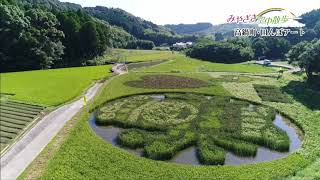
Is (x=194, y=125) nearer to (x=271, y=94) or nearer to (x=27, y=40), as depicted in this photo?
(x=271, y=94)

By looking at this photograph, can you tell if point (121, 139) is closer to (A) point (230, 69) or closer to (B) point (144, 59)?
(A) point (230, 69)

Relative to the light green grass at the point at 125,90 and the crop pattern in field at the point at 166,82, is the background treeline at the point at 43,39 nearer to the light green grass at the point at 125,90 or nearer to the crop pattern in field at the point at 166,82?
the light green grass at the point at 125,90

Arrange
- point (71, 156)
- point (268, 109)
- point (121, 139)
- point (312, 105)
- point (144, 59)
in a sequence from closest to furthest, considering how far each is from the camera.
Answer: point (71, 156) → point (121, 139) → point (268, 109) → point (312, 105) → point (144, 59)

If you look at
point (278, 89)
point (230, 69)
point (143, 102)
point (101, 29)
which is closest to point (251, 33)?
point (230, 69)

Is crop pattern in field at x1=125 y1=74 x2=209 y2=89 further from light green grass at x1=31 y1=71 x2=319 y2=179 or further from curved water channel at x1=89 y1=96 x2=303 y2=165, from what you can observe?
light green grass at x1=31 y1=71 x2=319 y2=179

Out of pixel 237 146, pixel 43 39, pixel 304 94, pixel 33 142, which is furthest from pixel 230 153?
pixel 43 39

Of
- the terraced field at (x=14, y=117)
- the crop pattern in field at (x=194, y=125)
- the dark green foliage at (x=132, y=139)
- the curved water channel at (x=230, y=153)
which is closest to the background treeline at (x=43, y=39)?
the crop pattern in field at (x=194, y=125)
